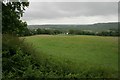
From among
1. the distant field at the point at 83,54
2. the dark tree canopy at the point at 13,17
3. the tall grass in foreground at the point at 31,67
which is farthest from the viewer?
the distant field at the point at 83,54

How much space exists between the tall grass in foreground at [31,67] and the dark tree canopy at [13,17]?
61cm

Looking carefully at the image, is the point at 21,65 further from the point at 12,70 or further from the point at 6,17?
the point at 6,17

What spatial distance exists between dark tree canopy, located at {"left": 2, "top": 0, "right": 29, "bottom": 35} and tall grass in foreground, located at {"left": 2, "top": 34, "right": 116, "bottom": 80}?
0.61m

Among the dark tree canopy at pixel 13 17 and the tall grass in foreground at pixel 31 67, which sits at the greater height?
the dark tree canopy at pixel 13 17

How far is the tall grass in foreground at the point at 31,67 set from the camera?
13.0 metres

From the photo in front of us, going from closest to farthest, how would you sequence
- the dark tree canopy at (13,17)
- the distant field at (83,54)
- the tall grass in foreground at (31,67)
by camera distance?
the tall grass in foreground at (31,67) < the dark tree canopy at (13,17) < the distant field at (83,54)

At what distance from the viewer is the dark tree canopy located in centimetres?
1589

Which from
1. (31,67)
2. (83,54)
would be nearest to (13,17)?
(31,67)

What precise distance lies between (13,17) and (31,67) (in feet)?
13.5

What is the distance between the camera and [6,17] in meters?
15.7

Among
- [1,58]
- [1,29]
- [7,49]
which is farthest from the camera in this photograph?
[1,29]

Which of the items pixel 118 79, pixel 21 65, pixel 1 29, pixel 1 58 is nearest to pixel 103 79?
pixel 118 79

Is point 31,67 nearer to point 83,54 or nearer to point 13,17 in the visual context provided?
point 13,17

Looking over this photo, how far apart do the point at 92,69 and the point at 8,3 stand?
6794 millimetres
